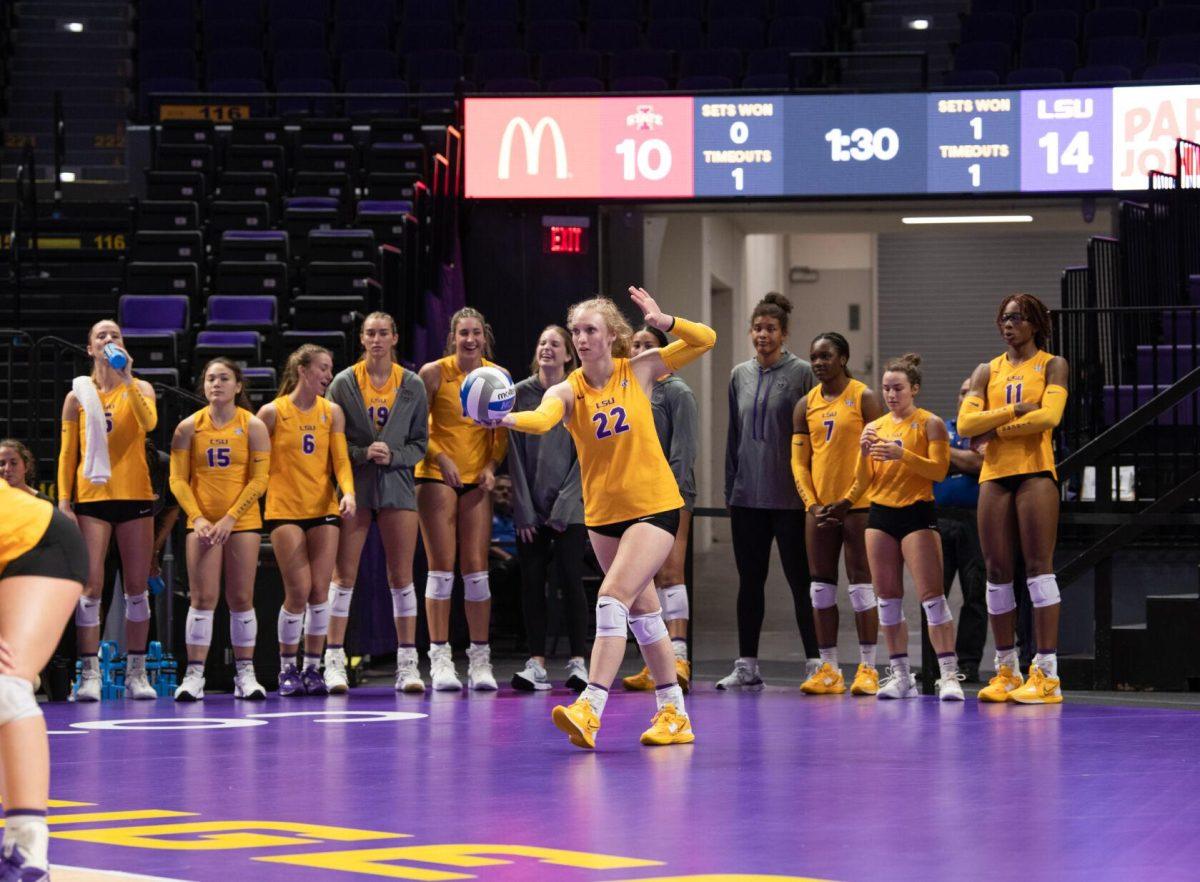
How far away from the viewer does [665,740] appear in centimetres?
723

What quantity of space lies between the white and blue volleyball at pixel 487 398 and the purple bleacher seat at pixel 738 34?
1352cm

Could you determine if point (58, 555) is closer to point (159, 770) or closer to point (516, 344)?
point (159, 770)

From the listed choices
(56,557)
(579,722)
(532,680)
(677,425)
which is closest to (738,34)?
(677,425)

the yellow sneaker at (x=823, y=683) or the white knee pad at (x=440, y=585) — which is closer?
the yellow sneaker at (x=823, y=683)

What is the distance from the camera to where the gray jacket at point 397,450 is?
31.2 feet

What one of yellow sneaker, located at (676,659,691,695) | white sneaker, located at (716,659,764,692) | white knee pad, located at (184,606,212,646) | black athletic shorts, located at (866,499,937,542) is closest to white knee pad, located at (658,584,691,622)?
yellow sneaker, located at (676,659,691,695)

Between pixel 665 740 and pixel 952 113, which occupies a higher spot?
pixel 952 113

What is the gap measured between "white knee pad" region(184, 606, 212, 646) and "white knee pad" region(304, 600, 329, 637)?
504 millimetres

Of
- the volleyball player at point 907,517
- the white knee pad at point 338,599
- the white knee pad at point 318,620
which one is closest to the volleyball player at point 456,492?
the white knee pad at point 338,599

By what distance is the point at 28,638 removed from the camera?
424cm

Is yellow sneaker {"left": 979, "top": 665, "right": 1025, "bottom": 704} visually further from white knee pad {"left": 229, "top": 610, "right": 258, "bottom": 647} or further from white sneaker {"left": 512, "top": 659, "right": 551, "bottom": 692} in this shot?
white knee pad {"left": 229, "top": 610, "right": 258, "bottom": 647}

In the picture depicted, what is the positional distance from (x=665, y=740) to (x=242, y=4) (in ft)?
51.9

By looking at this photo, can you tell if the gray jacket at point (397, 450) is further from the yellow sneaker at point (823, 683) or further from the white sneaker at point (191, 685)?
the yellow sneaker at point (823, 683)

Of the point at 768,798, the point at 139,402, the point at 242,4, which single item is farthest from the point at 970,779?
the point at 242,4
